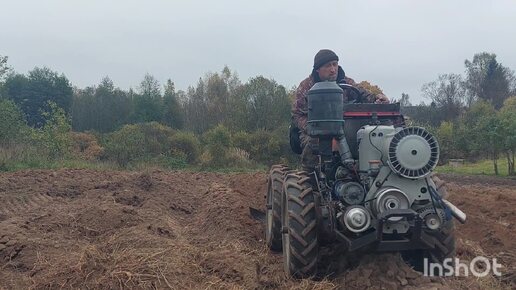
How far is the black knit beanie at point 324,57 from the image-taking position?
6.98m

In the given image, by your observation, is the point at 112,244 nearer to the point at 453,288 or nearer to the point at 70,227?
the point at 70,227

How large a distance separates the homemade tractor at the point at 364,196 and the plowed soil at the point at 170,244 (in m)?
0.30

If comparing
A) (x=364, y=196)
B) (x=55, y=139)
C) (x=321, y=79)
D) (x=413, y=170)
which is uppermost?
(x=321, y=79)

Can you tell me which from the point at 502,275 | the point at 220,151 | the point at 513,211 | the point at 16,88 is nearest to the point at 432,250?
the point at 502,275

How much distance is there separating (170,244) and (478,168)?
2645 centimetres

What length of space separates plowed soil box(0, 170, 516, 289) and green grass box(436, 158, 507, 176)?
16.5m

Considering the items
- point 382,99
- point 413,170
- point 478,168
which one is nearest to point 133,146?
point 478,168

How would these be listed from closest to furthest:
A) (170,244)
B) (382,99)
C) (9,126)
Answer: (170,244)
(382,99)
(9,126)

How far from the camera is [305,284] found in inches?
205

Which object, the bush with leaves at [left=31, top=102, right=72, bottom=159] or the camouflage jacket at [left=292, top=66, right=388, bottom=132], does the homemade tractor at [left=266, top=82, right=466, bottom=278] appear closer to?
the camouflage jacket at [left=292, top=66, right=388, bottom=132]

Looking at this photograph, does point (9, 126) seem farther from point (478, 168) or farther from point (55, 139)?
point (478, 168)

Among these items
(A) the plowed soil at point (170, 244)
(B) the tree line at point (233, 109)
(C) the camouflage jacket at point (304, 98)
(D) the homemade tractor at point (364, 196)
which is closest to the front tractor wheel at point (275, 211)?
(A) the plowed soil at point (170, 244)

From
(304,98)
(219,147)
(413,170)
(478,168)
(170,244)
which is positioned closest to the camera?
(413,170)

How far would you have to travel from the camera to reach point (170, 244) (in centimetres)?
638
